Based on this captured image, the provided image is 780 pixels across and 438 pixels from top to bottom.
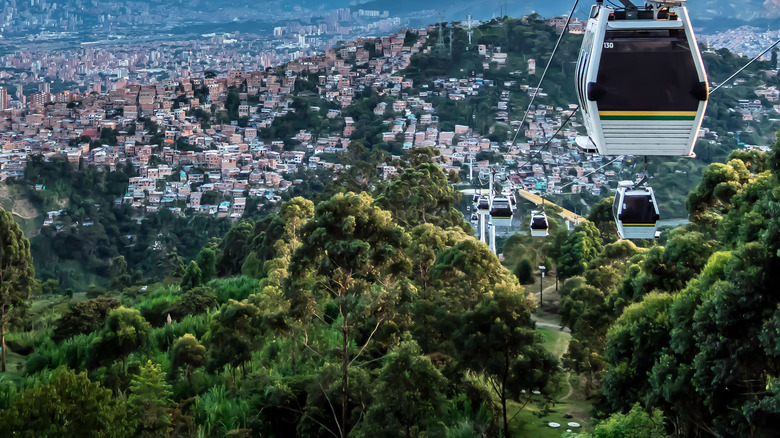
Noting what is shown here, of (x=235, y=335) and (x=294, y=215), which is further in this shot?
(x=294, y=215)

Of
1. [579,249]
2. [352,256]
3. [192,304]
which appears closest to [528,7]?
[579,249]

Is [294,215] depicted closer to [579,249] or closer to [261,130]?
[579,249]

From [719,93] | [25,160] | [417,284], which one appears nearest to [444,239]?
[417,284]

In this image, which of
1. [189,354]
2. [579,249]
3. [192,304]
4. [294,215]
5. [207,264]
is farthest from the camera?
[207,264]

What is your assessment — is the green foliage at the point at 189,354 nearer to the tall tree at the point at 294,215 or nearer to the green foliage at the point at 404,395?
the tall tree at the point at 294,215

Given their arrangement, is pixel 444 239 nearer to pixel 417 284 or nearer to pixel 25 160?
pixel 417 284

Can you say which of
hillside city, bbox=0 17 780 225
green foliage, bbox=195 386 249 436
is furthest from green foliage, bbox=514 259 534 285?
hillside city, bbox=0 17 780 225

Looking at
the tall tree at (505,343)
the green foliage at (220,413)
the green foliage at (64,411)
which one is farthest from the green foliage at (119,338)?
the tall tree at (505,343)

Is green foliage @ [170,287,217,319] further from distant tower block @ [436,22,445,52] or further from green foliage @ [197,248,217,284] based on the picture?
distant tower block @ [436,22,445,52]
